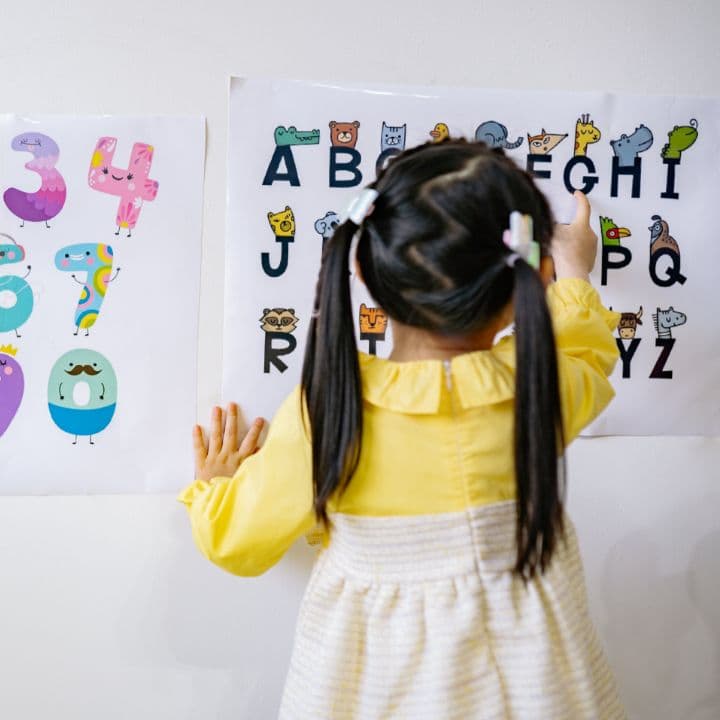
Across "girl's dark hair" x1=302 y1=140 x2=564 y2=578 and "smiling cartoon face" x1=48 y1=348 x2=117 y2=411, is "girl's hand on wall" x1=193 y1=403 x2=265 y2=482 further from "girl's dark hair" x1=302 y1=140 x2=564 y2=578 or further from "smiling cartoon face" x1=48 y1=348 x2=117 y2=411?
"girl's dark hair" x1=302 y1=140 x2=564 y2=578

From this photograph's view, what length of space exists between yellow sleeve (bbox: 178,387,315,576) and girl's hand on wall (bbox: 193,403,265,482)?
161 mm

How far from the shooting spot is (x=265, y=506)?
63 cm

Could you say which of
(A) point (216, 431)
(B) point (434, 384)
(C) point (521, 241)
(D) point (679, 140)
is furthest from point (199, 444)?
(D) point (679, 140)

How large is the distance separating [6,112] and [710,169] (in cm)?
94

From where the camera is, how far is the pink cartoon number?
0.87 metres

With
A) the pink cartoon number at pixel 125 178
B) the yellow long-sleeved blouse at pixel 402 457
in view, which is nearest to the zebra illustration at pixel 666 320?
the yellow long-sleeved blouse at pixel 402 457

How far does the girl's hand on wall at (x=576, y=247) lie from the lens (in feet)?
2.68

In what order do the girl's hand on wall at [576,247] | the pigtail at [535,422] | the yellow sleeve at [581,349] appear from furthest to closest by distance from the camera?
the girl's hand on wall at [576,247]
the yellow sleeve at [581,349]
the pigtail at [535,422]

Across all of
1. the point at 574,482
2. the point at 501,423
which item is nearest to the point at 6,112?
the point at 501,423

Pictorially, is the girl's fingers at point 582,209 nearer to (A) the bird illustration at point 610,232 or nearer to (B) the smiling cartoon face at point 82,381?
(A) the bird illustration at point 610,232

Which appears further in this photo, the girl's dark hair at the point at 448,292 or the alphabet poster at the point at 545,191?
the alphabet poster at the point at 545,191

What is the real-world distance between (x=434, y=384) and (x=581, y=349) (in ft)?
Answer: 0.74

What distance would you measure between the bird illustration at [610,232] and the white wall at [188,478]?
0.18 metres

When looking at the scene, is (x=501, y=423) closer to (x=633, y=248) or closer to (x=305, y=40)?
(x=633, y=248)
